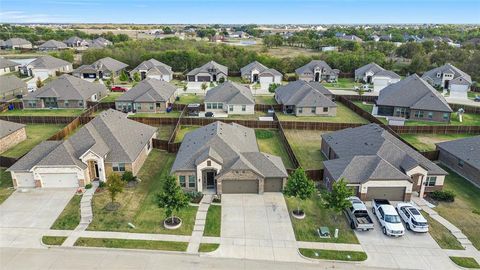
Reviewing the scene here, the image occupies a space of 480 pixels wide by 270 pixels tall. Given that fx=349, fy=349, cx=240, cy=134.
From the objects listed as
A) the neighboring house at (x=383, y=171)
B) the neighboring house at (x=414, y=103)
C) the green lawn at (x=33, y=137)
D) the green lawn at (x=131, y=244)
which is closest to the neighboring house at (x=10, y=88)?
the green lawn at (x=33, y=137)

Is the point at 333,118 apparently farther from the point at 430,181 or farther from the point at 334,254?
the point at 334,254

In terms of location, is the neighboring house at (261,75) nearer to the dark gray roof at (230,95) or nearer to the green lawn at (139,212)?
the dark gray roof at (230,95)

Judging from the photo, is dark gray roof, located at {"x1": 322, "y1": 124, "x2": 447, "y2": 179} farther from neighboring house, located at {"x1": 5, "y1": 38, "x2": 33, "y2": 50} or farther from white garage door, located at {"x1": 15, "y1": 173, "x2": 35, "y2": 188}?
neighboring house, located at {"x1": 5, "y1": 38, "x2": 33, "y2": 50}

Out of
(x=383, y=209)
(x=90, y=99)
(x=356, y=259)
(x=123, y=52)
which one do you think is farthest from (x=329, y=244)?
(x=123, y=52)

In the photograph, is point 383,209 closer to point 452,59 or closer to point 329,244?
point 329,244

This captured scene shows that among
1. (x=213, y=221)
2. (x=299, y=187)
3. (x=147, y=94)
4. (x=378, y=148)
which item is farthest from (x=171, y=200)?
(x=147, y=94)

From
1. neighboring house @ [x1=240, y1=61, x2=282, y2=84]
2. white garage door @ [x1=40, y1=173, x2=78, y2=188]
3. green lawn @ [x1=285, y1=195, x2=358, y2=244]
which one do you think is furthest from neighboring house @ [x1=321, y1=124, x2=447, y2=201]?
neighboring house @ [x1=240, y1=61, x2=282, y2=84]
